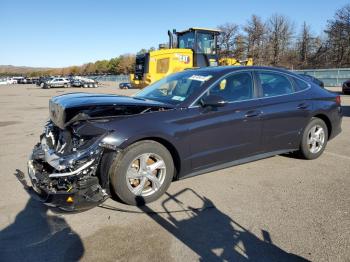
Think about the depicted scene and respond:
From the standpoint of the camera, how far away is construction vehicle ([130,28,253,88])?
50.8 ft

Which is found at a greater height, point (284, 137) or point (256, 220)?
Answer: point (284, 137)

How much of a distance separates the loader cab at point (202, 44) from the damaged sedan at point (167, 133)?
1058 cm

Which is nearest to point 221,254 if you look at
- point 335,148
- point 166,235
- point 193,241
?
point 193,241

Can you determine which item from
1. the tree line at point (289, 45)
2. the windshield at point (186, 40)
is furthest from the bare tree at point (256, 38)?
the windshield at point (186, 40)

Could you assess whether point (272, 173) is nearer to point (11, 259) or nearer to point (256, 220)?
point (256, 220)

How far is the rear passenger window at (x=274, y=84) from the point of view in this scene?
17.0 ft

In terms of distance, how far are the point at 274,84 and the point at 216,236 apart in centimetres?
291

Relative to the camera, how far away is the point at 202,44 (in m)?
16.4

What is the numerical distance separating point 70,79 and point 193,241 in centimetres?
5345

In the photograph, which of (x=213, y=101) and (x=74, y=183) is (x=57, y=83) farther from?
(x=74, y=183)

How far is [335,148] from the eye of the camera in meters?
6.68

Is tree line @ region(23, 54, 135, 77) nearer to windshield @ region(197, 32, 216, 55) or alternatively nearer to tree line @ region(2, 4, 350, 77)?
tree line @ region(2, 4, 350, 77)

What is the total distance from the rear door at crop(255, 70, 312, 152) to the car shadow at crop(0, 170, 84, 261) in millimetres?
3044

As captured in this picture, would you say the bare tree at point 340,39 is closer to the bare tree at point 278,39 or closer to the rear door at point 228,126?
the bare tree at point 278,39
